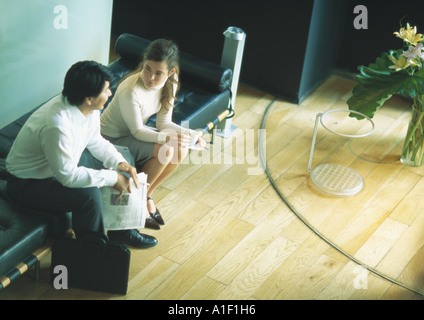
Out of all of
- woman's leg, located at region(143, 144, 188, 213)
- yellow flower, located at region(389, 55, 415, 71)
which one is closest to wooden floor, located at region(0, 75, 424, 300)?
woman's leg, located at region(143, 144, 188, 213)

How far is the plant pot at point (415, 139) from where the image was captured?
11.4 ft

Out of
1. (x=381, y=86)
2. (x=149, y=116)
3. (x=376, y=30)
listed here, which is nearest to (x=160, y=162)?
(x=149, y=116)

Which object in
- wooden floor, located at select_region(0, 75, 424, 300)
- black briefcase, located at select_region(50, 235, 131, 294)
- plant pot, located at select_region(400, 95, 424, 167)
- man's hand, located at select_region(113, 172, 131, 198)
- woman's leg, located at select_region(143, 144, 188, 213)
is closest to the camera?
black briefcase, located at select_region(50, 235, 131, 294)

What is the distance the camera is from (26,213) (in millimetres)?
2461

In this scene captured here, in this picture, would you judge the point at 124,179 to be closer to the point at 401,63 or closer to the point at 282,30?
the point at 401,63

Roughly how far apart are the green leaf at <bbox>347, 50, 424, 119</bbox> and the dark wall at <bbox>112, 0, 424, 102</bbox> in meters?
0.90

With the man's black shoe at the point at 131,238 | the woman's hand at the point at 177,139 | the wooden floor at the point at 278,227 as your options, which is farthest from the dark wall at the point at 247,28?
the man's black shoe at the point at 131,238

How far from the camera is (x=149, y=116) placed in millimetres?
3062

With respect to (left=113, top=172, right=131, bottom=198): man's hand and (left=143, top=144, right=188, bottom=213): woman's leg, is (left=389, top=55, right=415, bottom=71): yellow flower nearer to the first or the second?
(left=143, top=144, right=188, bottom=213): woman's leg

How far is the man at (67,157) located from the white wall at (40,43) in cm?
76

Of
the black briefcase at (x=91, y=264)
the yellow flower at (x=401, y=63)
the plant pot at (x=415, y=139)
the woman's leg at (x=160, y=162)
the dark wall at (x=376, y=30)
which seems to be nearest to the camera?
the black briefcase at (x=91, y=264)

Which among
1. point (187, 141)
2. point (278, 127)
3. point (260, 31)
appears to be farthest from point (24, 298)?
point (260, 31)

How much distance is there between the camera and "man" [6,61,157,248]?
2.32m

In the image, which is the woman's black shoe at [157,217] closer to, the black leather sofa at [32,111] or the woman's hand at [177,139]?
the woman's hand at [177,139]
